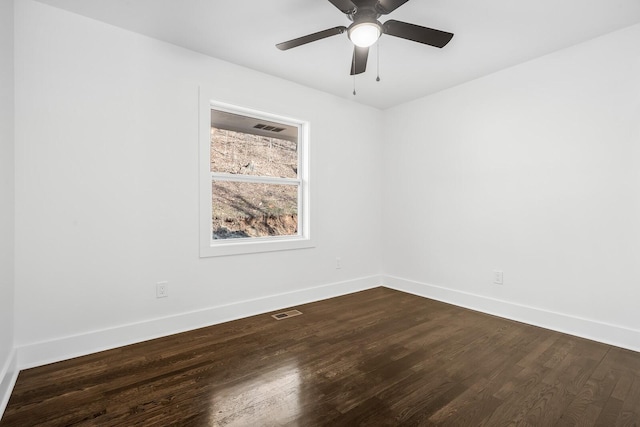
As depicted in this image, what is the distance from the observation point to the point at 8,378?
5.89 ft

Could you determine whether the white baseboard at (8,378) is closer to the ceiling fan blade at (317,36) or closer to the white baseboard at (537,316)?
the ceiling fan blade at (317,36)

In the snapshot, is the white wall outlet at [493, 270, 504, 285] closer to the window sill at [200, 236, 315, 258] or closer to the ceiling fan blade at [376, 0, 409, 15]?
the window sill at [200, 236, 315, 258]

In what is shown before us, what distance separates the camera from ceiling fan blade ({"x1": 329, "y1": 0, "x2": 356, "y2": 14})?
174 cm

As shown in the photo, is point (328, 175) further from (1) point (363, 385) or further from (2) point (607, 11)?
(2) point (607, 11)

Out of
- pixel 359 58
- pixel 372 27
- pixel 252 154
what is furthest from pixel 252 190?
pixel 372 27

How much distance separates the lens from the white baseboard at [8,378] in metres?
1.65

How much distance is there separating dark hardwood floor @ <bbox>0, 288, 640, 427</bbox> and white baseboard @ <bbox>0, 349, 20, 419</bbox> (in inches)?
1.6

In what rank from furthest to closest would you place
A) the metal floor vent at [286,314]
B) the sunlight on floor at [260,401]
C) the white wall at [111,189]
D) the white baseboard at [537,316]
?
the metal floor vent at [286,314] < the white baseboard at [537,316] < the white wall at [111,189] < the sunlight on floor at [260,401]

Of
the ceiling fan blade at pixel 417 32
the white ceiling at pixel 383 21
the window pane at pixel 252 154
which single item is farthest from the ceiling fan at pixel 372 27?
the window pane at pixel 252 154

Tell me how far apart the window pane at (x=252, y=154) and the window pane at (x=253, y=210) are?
155 mm

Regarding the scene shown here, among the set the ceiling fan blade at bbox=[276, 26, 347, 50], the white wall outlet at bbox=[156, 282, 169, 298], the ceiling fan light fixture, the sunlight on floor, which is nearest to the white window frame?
the white wall outlet at bbox=[156, 282, 169, 298]

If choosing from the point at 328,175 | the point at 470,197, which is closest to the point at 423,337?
the point at 470,197

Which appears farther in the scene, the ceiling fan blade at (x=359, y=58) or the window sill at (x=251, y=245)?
the window sill at (x=251, y=245)

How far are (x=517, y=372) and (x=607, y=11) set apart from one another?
102 inches
